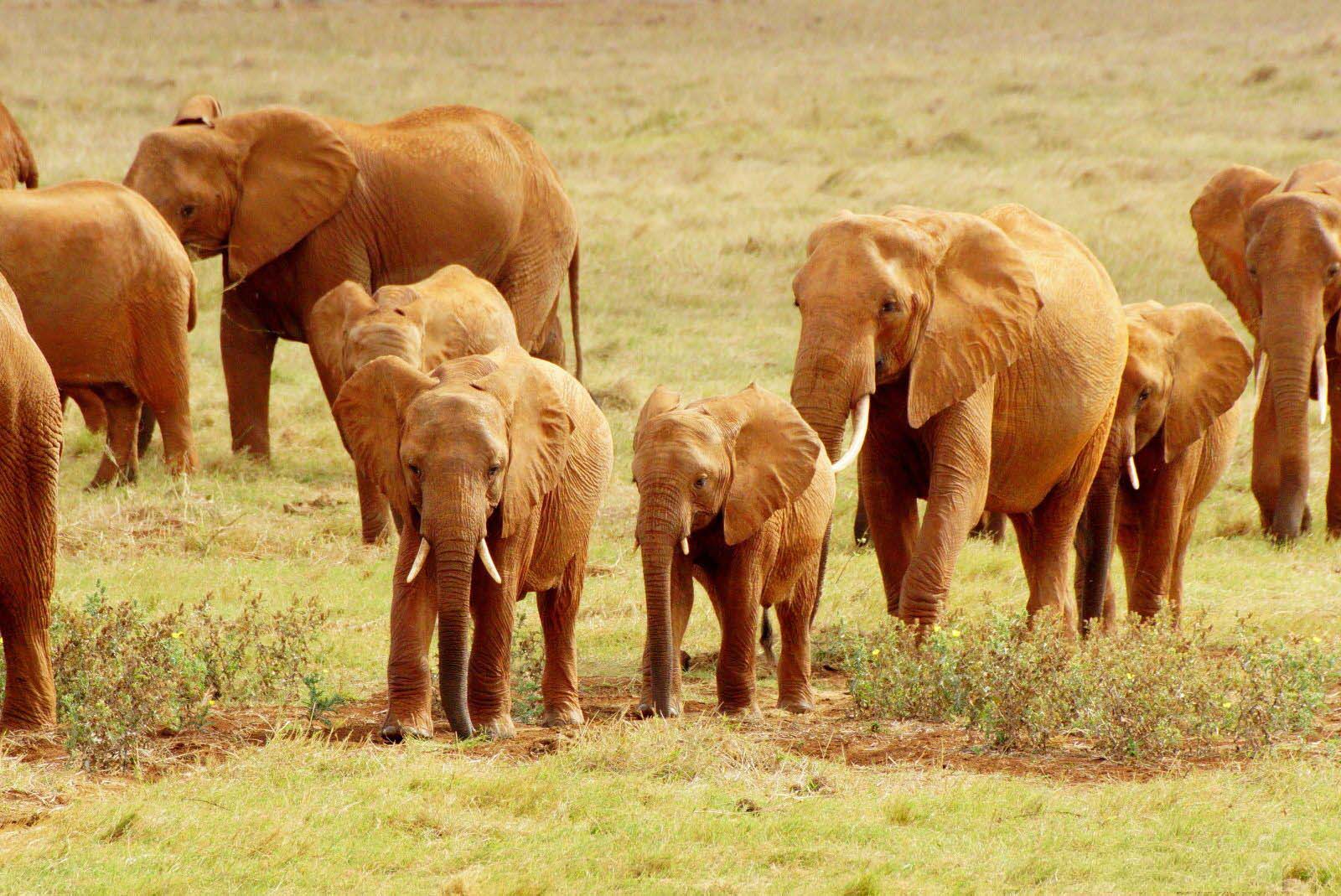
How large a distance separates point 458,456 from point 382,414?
0.61 meters

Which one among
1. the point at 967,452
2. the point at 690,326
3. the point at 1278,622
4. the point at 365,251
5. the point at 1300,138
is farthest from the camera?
the point at 1300,138

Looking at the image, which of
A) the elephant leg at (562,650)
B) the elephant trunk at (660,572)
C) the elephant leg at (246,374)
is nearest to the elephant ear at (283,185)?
the elephant leg at (246,374)

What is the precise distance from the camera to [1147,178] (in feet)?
84.1

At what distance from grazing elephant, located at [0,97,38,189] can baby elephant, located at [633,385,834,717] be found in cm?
766

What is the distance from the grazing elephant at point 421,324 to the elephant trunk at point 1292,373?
14.1 ft

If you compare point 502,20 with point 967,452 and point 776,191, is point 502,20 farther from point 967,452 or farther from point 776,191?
point 967,452

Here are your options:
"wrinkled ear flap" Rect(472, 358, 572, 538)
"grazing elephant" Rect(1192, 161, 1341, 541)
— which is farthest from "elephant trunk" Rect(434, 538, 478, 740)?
"grazing elephant" Rect(1192, 161, 1341, 541)

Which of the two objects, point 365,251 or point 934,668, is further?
point 365,251

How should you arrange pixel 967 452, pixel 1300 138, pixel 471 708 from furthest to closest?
pixel 1300 138 → pixel 967 452 → pixel 471 708

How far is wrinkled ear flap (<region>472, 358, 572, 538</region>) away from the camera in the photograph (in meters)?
6.66

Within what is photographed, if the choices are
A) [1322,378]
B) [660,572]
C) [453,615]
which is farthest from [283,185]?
[453,615]

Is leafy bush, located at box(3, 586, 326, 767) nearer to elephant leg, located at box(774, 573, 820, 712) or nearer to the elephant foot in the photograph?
the elephant foot

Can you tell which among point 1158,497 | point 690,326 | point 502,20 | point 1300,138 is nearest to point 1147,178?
point 1300,138

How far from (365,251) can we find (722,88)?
75.5 ft
